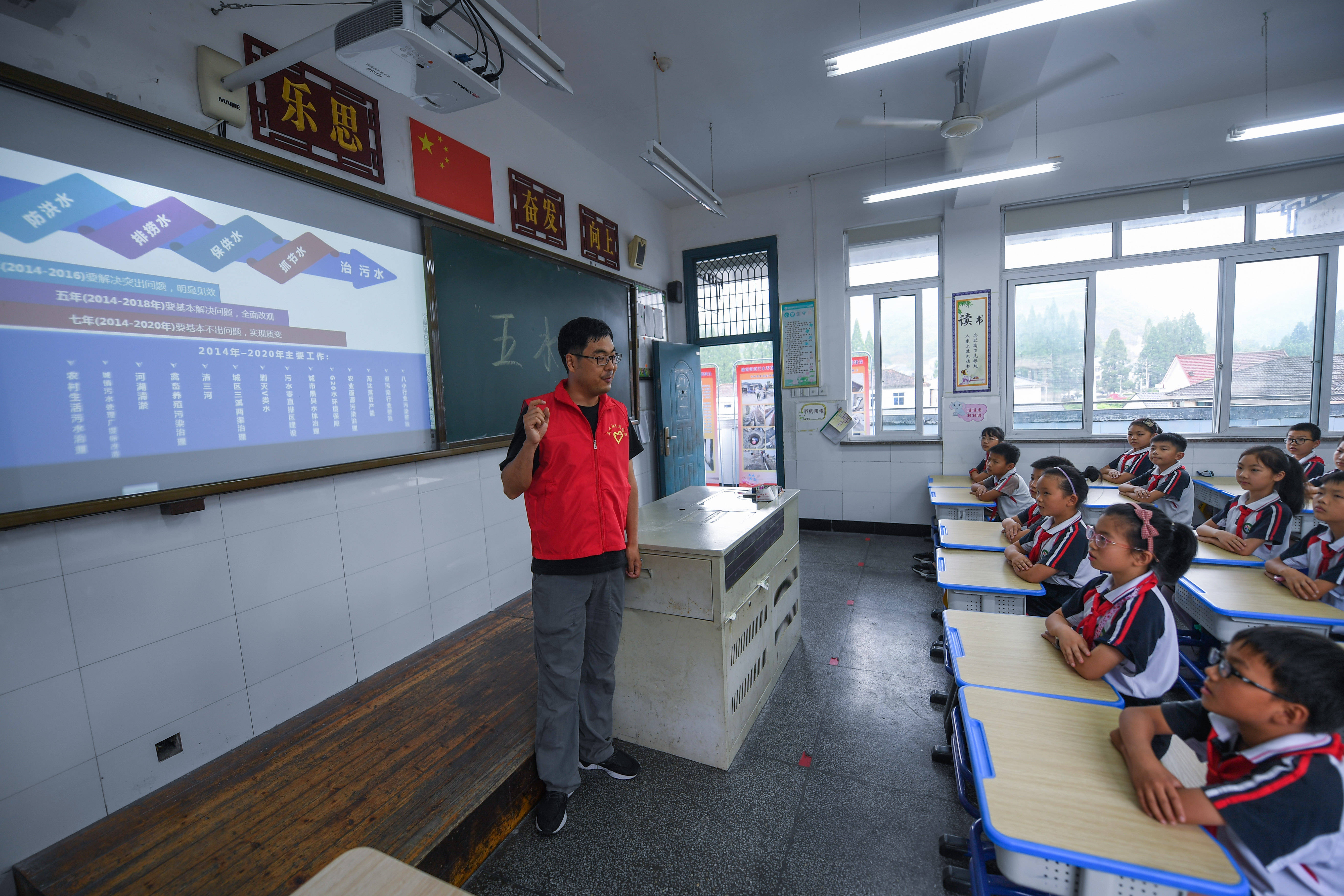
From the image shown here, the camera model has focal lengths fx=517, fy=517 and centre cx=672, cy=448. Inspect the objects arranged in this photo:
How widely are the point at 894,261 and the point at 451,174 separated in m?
4.08

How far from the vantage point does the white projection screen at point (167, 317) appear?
152cm

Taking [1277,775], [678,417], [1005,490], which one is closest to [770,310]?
[678,417]

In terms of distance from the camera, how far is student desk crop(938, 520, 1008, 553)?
255cm

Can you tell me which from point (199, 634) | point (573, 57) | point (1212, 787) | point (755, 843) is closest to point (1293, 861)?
point (1212, 787)

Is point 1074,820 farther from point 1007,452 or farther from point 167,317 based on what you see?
point 1007,452

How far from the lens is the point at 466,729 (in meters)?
2.02

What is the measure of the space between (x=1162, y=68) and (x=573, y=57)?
4031 mm

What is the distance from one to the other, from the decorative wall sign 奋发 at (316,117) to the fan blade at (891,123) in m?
2.46

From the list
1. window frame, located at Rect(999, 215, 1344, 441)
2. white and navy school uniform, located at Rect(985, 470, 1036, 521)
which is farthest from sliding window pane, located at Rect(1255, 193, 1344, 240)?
white and navy school uniform, located at Rect(985, 470, 1036, 521)

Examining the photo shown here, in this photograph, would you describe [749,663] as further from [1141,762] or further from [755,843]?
[1141,762]

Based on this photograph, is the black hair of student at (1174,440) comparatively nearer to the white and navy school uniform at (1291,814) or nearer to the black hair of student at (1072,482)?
the black hair of student at (1072,482)

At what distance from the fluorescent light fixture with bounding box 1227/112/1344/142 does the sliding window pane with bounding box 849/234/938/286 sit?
2029mm

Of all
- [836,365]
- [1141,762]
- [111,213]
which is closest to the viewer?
[1141,762]

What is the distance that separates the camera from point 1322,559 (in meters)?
2.08
